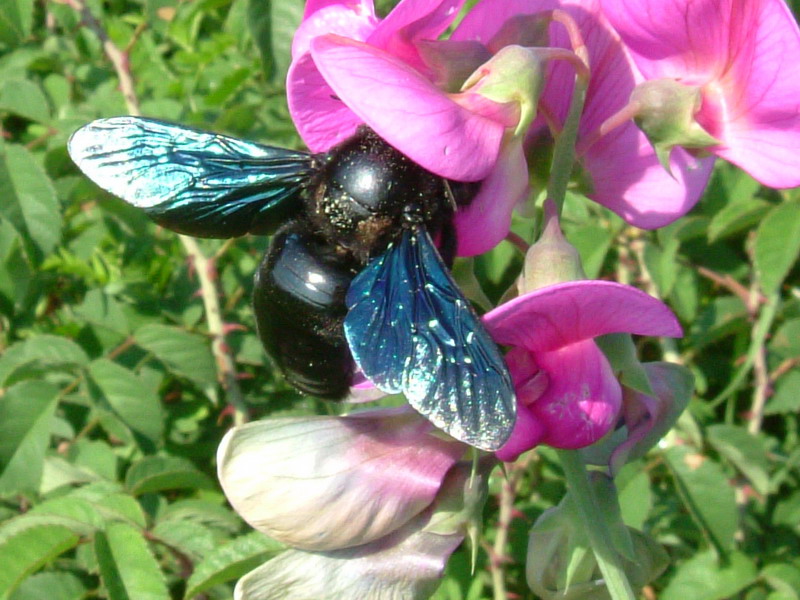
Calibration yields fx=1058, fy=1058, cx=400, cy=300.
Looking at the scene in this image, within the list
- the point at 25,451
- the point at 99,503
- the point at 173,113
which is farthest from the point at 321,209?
the point at 173,113

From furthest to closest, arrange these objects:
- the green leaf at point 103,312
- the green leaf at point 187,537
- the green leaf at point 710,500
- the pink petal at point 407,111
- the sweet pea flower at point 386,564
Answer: the green leaf at point 103,312 → the green leaf at point 710,500 → the green leaf at point 187,537 → the sweet pea flower at point 386,564 → the pink petal at point 407,111

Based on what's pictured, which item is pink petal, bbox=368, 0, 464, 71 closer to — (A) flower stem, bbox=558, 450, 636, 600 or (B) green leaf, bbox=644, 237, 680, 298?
(A) flower stem, bbox=558, 450, 636, 600

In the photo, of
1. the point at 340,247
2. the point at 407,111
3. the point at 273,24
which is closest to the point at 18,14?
the point at 273,24

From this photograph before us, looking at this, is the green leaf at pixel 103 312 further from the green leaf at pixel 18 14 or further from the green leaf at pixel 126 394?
the green leaf at pixel 18 14

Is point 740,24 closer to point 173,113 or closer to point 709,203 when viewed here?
point 709,203

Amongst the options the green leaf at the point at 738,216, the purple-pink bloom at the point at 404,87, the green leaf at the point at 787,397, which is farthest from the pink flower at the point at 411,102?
the green leaf at the point at 787,397

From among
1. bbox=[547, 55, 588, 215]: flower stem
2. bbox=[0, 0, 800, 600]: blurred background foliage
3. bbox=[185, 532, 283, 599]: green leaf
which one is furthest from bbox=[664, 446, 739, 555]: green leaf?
bbox=[547, 55, 588, 215]: flower stem
